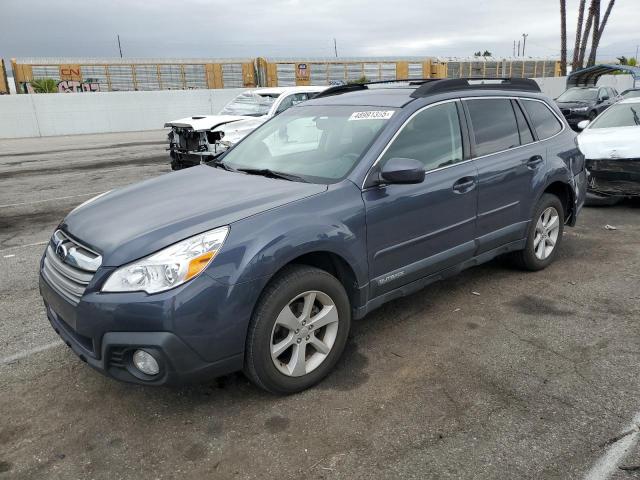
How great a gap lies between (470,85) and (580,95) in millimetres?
17678

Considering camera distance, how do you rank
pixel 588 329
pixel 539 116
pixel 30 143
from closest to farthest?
pixel 588 329, pixel 539 116, pixel 30 143

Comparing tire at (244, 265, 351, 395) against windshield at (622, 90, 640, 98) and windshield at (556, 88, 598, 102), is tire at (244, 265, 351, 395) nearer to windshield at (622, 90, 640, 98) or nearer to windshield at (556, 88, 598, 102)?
windshield at (622, 90, 640, 98)

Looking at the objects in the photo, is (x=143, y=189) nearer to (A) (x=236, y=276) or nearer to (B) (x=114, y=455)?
(A) (x=236, y=276)

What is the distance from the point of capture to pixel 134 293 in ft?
8.67

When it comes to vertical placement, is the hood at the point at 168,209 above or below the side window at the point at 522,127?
below

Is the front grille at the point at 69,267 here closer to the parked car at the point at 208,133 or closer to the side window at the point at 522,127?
the side window at the point at 522,127

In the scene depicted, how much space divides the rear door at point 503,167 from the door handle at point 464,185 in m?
0.10

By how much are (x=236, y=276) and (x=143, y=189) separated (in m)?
1.34

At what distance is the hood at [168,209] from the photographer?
9.16 feet

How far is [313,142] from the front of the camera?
4008 millimetres

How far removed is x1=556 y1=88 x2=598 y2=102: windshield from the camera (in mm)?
19158

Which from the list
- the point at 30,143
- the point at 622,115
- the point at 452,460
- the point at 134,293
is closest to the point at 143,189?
the point at 134,293

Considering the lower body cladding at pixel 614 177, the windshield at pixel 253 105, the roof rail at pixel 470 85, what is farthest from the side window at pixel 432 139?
the windshield at pixel 253 105

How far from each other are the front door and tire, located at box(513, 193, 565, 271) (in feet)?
3.22
